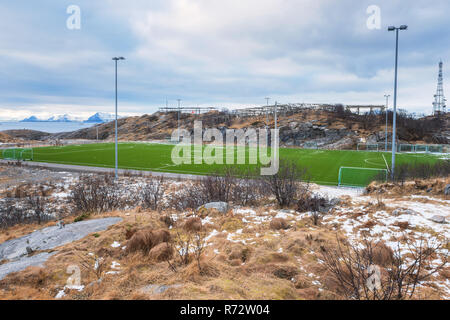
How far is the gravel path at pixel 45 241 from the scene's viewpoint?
5.53 m

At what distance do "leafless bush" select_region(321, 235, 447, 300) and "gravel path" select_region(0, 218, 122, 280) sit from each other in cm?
528

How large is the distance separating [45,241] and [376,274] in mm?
7045

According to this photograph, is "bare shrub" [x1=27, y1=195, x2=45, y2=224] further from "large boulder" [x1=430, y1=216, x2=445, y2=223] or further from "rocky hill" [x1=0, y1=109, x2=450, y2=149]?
"rocky hill" [x1=0, y1=109, x2=450, y2=149]

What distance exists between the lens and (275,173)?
465 inches

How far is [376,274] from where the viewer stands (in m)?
3.71

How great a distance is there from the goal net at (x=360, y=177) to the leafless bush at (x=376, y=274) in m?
14.4

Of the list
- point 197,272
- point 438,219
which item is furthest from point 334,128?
point 197,272

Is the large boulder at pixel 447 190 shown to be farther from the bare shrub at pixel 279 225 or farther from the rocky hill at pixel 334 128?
the rocky hill at pixel 334 128

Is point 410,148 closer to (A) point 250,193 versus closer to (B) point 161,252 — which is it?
(A) point 250,193

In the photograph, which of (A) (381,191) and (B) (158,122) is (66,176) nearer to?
(A) (381,191)

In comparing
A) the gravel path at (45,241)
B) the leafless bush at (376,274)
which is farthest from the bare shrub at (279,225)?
the gravel path at (45,241)

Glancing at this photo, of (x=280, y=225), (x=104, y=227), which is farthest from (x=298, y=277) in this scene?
(x=104, y=227)

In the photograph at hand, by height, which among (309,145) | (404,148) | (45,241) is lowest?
(45,241)
